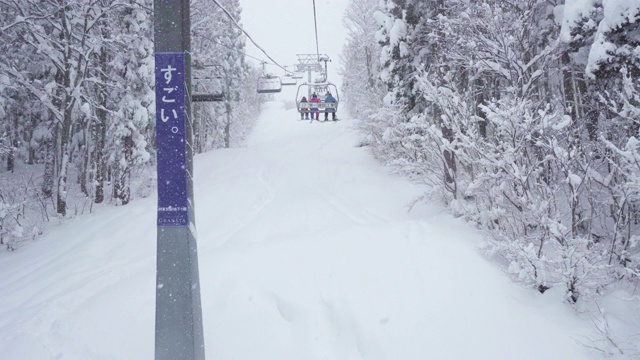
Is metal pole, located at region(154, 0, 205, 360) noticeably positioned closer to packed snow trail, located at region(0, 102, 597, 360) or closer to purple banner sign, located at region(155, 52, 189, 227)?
purple banner sign, located at region(155, 52, 189, 227)

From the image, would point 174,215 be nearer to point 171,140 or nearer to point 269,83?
point 171,140

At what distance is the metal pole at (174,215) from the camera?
9.85 ft

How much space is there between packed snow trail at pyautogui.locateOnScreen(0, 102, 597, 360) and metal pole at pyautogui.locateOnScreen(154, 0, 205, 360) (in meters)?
0.99

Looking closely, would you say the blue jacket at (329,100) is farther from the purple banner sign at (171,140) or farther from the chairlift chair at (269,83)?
the purple banner sign at (171,140)

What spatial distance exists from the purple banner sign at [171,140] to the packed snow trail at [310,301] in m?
1.80

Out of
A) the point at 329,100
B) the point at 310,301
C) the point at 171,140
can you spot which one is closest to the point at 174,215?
the point at 171,140

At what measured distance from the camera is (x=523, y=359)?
12.4 feet

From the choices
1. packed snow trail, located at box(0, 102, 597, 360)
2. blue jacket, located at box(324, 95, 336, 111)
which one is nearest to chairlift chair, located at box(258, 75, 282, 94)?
blue jacket, located at box(324, 95, 336, 111)

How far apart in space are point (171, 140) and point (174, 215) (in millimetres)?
632

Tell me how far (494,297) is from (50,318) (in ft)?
18.8

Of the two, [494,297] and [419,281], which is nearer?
[494,297]

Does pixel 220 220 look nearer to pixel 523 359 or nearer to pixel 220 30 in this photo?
pixel 523 359

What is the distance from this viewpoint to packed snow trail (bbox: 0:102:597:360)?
396 centimetres

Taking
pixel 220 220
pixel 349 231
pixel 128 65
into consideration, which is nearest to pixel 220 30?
pixel 128 65
